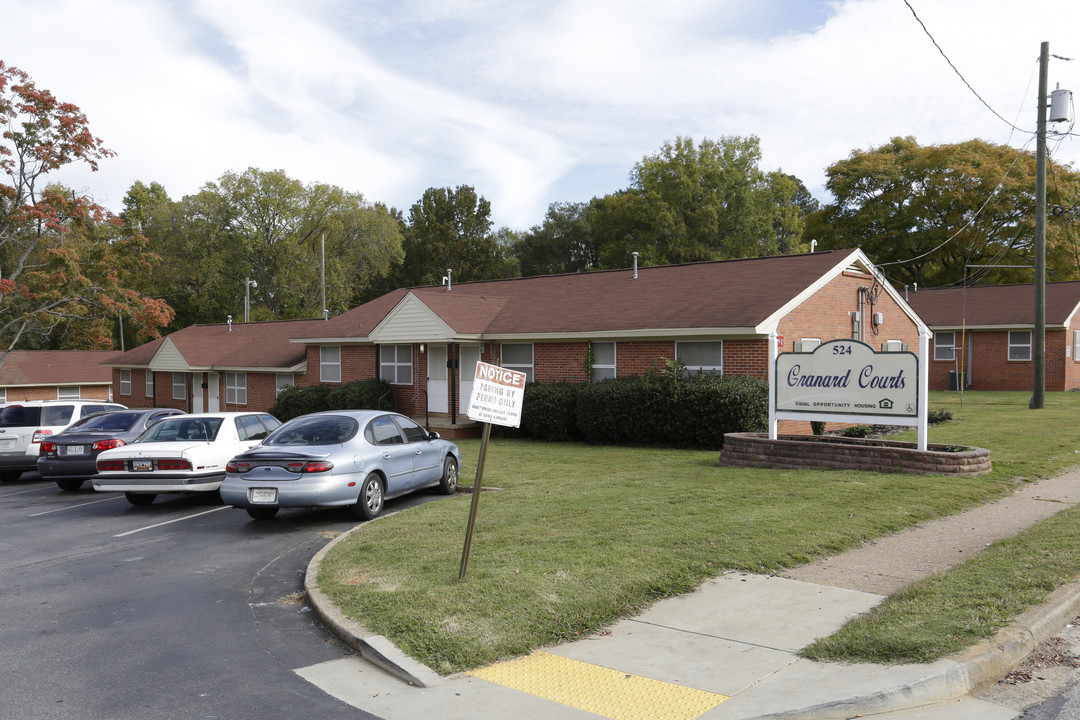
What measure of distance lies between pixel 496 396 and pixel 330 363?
74.8 ft

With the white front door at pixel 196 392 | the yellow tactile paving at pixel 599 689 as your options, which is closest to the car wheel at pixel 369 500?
the yellow tactile paving at pixel 599 689

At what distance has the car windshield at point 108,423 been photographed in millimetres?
15852

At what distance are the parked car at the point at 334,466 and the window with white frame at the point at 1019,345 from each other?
2885 cm

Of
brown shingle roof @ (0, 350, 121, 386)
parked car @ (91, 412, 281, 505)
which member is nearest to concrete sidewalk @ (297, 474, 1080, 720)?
parked car @ (91, 412, 281, 505)

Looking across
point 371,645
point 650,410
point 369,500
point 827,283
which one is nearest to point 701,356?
point 650,410

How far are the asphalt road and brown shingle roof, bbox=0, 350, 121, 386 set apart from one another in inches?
1396

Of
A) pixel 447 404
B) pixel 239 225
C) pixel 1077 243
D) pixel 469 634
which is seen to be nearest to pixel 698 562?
pixel 469 634

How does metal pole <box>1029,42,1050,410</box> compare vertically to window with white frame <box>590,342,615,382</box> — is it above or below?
above

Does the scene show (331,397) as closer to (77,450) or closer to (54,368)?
(77,450)

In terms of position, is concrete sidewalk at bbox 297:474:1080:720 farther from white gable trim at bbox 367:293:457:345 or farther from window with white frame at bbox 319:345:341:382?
window with white frame at bbox 319:345:341:382

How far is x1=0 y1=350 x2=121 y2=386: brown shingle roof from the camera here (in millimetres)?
42875

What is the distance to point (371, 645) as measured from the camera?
19.4 feet

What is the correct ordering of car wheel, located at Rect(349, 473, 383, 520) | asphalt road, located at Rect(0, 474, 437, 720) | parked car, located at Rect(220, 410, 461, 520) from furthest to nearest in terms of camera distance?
car wheel, located at Rect(349, 473, 383, 520)
parked car, located at Rect(220, 410, 461, 520)
asphalt road, located at Rect(0, 474, 437, 720)

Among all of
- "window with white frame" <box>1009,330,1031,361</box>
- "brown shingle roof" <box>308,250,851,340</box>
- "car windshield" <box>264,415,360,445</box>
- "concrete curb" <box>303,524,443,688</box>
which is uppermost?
"brown shingle roof" <box>308,250,851,340</box>
